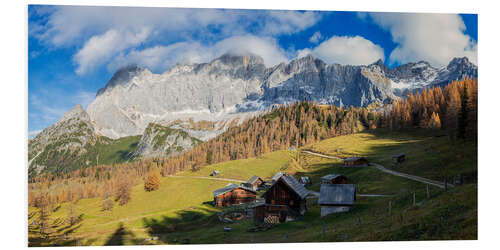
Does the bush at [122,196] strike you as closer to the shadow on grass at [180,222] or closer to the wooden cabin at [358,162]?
the shadow on grass at [180,222]

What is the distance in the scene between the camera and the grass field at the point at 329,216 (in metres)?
18.6

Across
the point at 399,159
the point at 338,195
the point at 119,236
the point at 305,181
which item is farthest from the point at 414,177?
the point at 119,236

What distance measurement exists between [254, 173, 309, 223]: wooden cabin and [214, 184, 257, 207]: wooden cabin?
1898 cm

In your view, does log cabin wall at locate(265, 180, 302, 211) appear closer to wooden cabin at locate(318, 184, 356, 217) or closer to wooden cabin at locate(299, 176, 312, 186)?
wooden cabin at locate(318, 184, 356, 217)

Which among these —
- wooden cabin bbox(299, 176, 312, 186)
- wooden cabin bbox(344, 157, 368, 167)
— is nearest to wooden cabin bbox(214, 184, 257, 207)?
wooden cabin bbox(299, 176, 312, 186)

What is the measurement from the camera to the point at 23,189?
19766 mm

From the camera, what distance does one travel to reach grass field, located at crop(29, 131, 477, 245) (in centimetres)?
1856

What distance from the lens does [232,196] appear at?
53469 mm

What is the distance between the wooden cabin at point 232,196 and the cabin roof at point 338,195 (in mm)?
24907

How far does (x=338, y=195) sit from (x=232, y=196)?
2660cm
